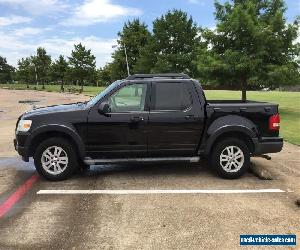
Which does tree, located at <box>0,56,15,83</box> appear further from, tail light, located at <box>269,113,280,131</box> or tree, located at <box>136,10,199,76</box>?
tail light, located at <box>269,113,280,131</box>

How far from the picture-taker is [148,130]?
706 centimetres

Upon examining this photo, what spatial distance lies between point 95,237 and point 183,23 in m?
36.8

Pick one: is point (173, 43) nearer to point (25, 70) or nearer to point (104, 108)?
point (104, 108)

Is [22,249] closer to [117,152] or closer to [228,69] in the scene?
[117,152]

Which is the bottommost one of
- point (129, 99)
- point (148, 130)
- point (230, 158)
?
point (230, 158)

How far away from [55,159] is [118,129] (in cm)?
126

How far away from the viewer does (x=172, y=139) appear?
712 centimetres

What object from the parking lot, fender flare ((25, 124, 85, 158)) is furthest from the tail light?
fender flare ((25, 124, 85, 158))

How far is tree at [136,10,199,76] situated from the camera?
3847 cm

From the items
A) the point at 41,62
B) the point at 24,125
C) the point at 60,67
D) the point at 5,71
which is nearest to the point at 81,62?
the point at 60,67

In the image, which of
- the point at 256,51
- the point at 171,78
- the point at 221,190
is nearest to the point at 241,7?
the point at 256,51

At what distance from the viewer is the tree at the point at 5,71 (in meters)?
123

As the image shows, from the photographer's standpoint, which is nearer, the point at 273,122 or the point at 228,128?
the point at 228,128

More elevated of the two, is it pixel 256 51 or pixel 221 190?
pixel 256 51
